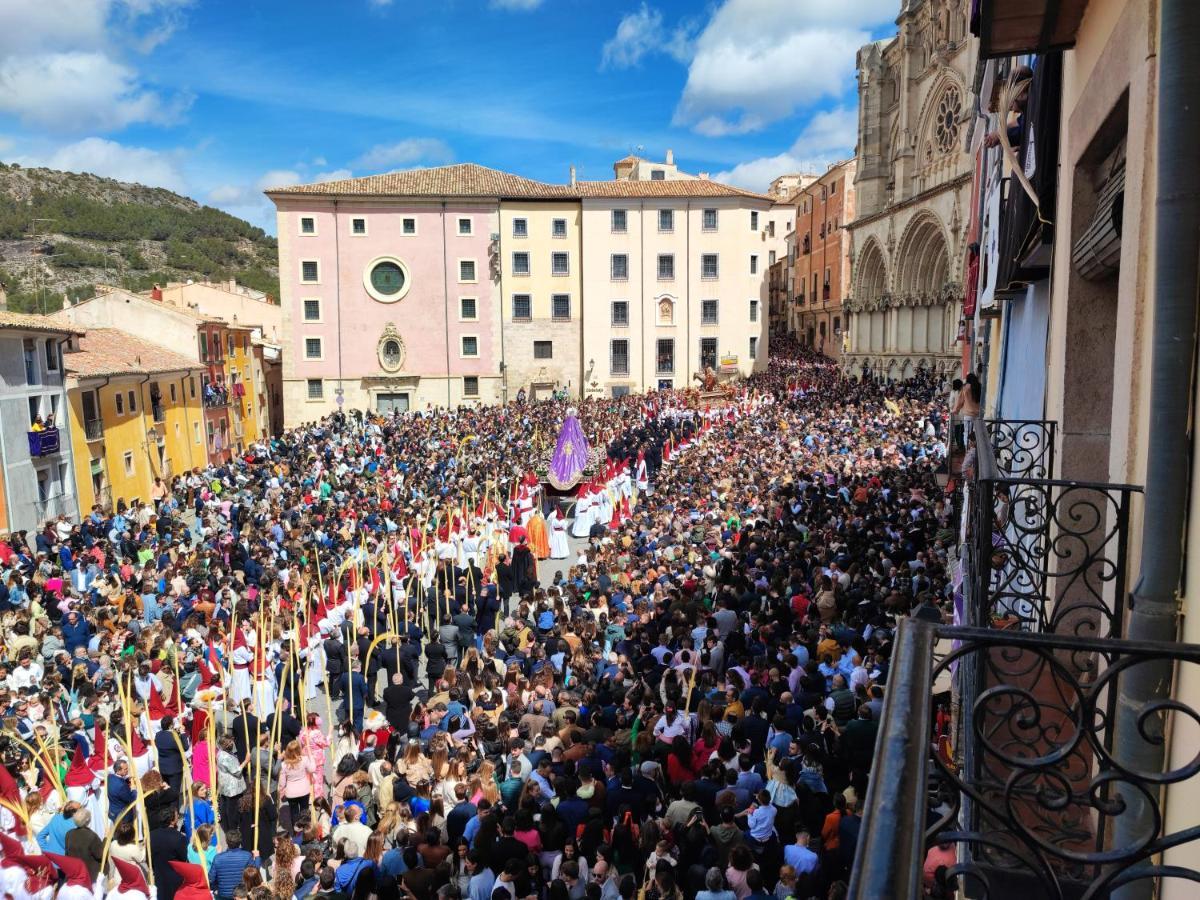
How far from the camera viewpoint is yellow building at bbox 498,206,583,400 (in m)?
47.4

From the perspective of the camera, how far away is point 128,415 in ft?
102

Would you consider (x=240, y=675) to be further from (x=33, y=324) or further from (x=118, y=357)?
(x=118, y=357)

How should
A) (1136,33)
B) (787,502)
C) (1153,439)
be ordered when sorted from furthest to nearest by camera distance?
(787,502) → (1136,33) → (1153,439)

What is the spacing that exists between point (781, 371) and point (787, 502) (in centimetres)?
3072

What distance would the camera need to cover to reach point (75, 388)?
27906 mm

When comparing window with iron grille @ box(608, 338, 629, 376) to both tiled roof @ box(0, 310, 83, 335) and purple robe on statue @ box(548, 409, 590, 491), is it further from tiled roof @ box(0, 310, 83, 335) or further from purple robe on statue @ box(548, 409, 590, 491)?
tiled roof @ box(0, 310, 83, 335)

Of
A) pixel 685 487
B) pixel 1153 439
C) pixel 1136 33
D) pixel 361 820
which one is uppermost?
pixel 1136 33

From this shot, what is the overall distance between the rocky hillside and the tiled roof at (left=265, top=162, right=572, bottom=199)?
38.2 metres

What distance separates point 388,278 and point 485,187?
7.03 meters

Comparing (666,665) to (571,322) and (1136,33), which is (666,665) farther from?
(571,322)

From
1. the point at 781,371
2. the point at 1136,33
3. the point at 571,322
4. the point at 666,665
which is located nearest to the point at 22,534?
the point at 666,665

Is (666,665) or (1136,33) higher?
(1136,33)

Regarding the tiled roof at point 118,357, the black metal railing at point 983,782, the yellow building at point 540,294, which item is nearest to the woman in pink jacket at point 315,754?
the black metal railing at point 983,782

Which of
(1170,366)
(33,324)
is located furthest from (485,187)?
(1170,366)
